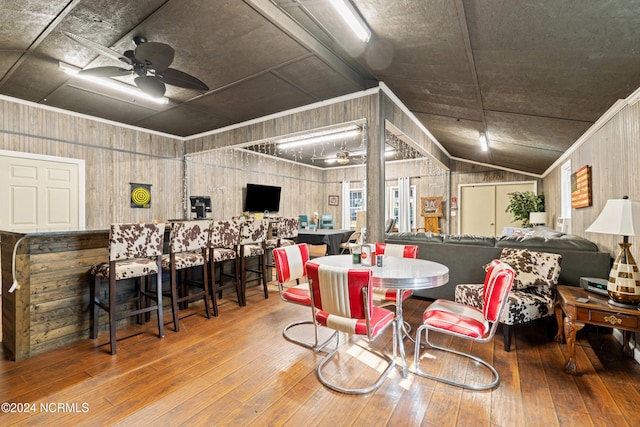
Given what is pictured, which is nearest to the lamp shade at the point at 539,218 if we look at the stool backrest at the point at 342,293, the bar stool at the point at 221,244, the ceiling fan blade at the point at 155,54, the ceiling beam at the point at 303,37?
the ceiling beam at the point at 303,37

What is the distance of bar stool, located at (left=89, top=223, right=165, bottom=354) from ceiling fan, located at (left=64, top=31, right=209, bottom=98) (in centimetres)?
148

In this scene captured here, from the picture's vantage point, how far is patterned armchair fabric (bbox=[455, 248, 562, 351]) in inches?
97.6

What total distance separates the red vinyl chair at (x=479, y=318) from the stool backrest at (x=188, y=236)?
2.33m

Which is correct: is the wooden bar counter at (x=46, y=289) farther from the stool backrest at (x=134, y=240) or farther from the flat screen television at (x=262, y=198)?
the flat screen television at (x=262, y=198)

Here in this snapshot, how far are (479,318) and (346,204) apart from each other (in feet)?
27.3

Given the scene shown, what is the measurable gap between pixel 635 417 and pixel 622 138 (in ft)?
7.52

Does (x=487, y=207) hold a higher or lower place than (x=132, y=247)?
higher

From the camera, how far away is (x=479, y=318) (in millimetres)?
2090

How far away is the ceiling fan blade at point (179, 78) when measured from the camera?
9.29 ft

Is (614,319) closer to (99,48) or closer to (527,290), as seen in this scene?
(527,290)

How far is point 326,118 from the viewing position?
13.9 feet

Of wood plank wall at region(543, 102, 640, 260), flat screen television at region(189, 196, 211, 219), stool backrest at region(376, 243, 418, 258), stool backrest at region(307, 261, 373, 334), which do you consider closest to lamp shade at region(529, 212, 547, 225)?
wood plank wall at region(543, 102, 640, 260)

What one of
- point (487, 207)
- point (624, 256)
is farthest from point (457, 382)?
point (487, 207)

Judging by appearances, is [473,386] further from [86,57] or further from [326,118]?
[86,57]
